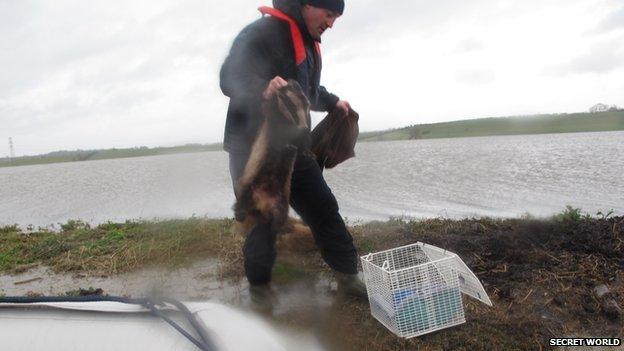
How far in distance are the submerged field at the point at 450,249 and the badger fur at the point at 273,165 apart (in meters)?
0.81

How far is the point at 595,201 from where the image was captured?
1290cm

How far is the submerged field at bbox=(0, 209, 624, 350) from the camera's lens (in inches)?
161

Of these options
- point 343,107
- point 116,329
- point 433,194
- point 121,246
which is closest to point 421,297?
point 343,107

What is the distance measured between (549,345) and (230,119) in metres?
3.27

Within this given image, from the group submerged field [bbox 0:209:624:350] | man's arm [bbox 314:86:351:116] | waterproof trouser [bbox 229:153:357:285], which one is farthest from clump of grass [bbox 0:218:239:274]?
man's arm [bbox 314:86:351:116]

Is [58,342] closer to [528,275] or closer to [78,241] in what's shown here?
[528,275]

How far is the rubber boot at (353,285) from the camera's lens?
15.9 feet

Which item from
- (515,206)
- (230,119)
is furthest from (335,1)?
(515,206)

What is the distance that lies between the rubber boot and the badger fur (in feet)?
3.54

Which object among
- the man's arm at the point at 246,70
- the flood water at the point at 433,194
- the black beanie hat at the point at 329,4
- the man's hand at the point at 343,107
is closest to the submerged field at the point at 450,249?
the flood water at the point at 433,194

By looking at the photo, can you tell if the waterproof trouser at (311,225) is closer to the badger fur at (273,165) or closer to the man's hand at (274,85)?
the badger fur at (273,165)

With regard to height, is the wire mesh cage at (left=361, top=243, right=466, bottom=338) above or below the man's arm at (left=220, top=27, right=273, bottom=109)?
below

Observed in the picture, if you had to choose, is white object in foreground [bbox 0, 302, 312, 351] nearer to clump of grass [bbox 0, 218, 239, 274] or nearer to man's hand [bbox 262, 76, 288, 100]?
man's hand [bbox 262, 76, 288, 100]

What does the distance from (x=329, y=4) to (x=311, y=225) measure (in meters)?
2.08
